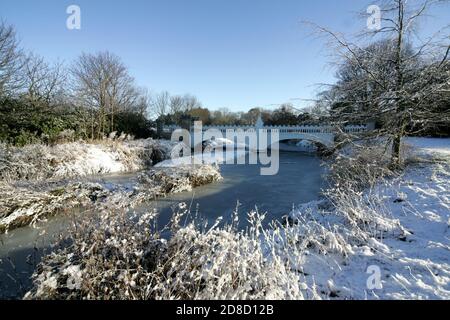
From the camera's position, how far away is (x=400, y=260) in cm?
298

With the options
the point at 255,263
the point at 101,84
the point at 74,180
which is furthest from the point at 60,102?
the point at 255,263

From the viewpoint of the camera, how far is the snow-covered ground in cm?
252

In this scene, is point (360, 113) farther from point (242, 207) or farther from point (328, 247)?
point (328, 247)

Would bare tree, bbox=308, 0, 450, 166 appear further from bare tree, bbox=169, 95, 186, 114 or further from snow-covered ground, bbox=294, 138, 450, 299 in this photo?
bare tree, bbox=169, 95, 186, 114

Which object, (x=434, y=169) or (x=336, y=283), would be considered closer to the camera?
(x=336, y=283)

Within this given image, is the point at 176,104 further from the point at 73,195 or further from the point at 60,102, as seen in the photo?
the point at 73,195

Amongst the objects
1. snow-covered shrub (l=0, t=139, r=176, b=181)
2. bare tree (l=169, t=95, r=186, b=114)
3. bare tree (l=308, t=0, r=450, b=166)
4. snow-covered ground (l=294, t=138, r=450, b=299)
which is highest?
bare tree (l=169, t=95, r=186, b=114)

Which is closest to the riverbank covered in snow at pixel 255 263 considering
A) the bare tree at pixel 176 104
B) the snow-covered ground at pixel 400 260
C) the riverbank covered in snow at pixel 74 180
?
the snow-covered ground at pixel 400 260

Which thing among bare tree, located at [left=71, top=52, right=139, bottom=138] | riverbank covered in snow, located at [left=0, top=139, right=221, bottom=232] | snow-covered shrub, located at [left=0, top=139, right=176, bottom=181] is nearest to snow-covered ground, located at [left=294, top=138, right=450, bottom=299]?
riverbank covered in snow, located at [left=0, top=139, right=221, bottom=232]
